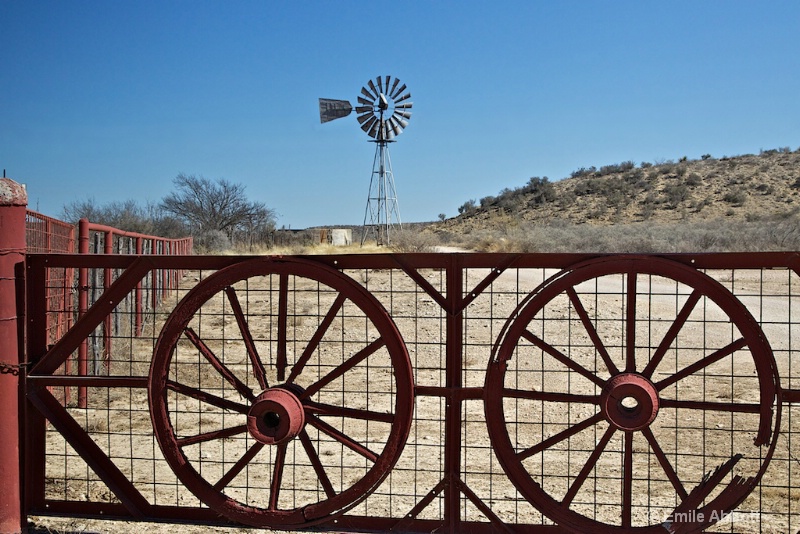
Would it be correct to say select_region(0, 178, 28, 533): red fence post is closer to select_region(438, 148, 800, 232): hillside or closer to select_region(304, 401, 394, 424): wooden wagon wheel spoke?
select_region(304, 401, 394, 424): wooden wagon wheel spoke

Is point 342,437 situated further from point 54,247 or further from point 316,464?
point 54,247

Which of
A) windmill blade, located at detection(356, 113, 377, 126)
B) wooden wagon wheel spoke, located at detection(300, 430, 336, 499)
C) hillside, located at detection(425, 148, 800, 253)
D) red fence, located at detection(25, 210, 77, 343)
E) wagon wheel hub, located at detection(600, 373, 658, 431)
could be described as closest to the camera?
wagon wheel hub, located at detection(600, 373, 658, 431)

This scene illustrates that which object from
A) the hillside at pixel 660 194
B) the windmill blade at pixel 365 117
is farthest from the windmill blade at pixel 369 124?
the hillside at pixel 660 194

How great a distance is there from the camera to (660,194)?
5144 centimetres

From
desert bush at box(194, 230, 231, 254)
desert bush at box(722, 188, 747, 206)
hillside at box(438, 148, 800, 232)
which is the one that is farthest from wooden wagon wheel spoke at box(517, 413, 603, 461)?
desert bush at box(722, 188, 747, 206)

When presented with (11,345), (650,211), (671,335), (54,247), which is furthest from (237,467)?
(650,211)

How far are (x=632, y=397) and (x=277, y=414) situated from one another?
68.8 inches

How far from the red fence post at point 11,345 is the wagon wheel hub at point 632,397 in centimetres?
316

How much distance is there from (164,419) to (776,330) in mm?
10448

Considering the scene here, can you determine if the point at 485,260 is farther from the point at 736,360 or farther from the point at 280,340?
the point at 736,360

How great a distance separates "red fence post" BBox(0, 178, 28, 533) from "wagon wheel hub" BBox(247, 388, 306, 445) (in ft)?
4.67

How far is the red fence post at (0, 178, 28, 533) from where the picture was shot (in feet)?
12.7

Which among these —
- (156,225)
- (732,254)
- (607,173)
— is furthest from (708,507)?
(607,173)

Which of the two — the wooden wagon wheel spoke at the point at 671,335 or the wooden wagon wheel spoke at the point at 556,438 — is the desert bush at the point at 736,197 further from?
the wooden wagon wheel spoke at the point at 556,438
